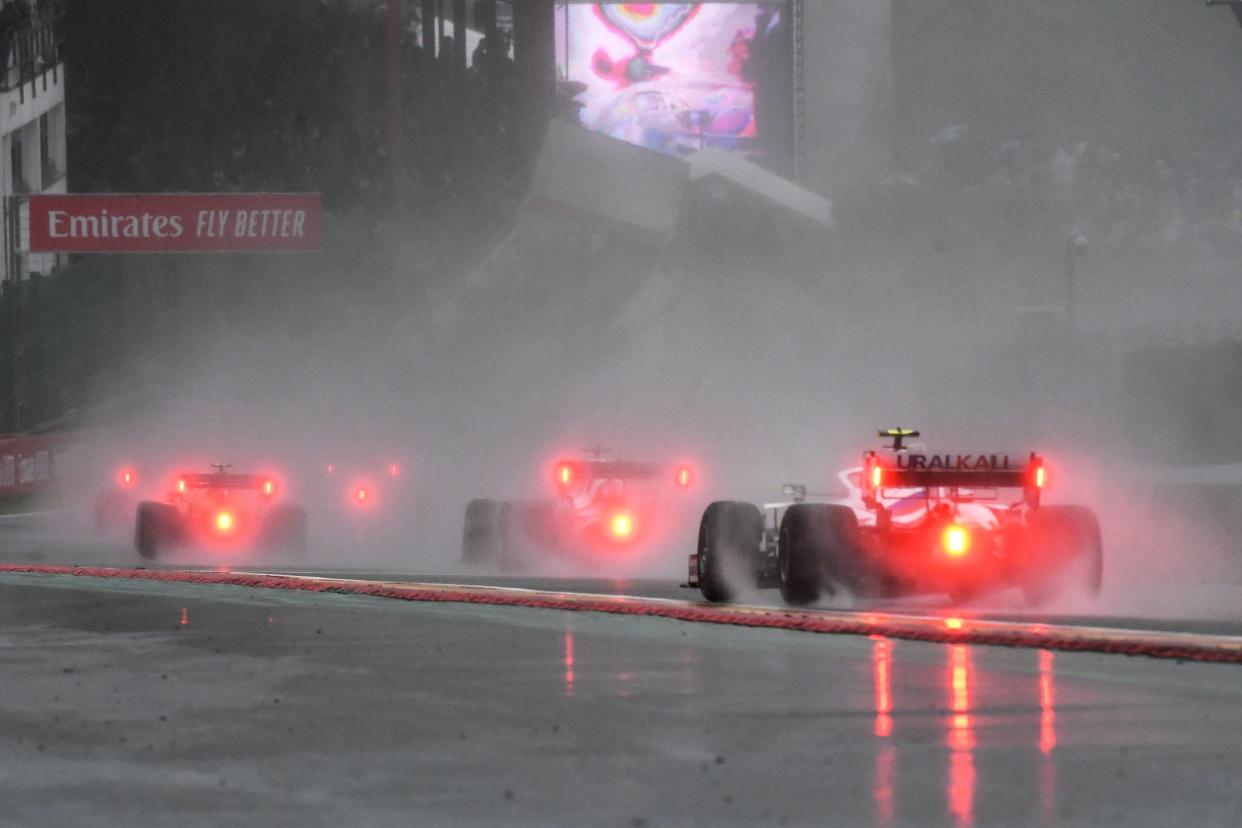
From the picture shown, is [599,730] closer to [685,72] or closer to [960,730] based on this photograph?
[960,730]

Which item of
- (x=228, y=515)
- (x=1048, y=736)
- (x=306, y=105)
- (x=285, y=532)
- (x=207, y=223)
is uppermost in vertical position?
(x=306, y=105)

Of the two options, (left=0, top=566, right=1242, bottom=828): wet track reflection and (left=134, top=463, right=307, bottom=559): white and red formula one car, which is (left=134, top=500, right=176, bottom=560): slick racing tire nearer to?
(left=134, top=463, right=307, bottom=559): white and red formula one car

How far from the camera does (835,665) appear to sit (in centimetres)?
1076

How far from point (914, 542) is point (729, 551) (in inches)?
48.3

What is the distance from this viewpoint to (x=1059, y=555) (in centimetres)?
1531

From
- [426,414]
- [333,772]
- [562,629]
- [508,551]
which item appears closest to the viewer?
[333,772]

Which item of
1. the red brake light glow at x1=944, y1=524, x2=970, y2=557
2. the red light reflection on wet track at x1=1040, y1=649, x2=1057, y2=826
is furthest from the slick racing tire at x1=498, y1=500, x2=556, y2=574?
the red light reflection on wet track at x1=1040, y1=649, x2=1057, y2=826

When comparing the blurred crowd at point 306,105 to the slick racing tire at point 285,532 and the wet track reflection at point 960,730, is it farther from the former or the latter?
the wet track reflection at point 960,730

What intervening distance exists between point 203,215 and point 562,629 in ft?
145

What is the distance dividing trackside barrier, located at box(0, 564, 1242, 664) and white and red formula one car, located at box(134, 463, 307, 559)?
794cm

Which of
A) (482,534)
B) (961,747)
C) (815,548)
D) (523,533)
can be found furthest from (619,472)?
(961,747)

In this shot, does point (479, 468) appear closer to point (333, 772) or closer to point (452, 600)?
point (452, 600)

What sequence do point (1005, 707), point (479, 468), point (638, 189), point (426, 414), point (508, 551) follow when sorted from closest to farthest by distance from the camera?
point (1005, 707)
point (508, 551)
point (479, 468)
point (426, 414)
point (638, 189)

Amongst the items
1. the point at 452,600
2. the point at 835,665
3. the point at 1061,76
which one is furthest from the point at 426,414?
the point at 835,665
